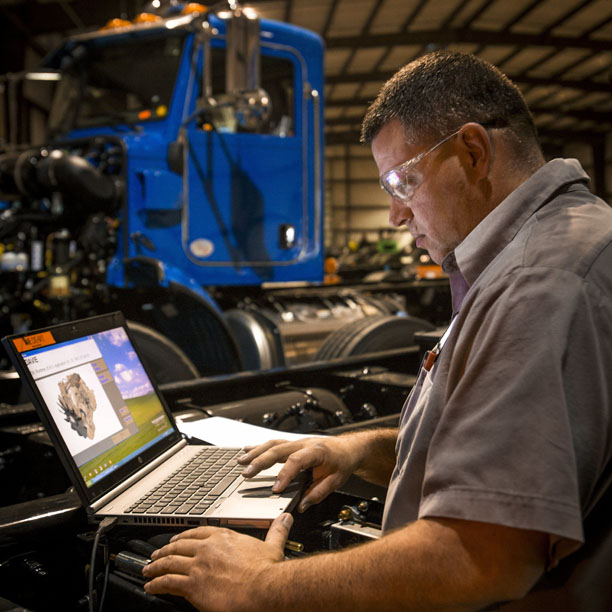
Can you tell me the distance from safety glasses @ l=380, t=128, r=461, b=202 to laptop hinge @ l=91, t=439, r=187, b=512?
0.84 m

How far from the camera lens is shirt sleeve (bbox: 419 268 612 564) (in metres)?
0.78

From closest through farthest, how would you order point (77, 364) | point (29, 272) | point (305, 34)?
1. point (77, 364)
2. point (29, 272)
3. point (305, 34)

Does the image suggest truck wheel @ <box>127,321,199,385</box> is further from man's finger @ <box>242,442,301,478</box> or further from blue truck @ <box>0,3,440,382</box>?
man's finger @ <box>242,442,301,478</box>

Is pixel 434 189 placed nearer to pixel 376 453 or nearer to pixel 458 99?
pixel 458 99

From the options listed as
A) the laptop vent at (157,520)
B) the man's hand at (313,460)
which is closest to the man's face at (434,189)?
the man's hand at (313,460)

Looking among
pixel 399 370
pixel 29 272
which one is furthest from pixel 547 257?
pixel 29 272

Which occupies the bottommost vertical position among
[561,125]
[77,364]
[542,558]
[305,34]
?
[542,558]

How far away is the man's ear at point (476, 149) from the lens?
1.06 m

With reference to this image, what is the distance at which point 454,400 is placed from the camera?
88 cm

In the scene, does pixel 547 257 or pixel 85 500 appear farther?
pixel 85 500

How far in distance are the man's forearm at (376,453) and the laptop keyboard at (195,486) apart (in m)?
0.28

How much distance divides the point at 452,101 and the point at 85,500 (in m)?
1.02

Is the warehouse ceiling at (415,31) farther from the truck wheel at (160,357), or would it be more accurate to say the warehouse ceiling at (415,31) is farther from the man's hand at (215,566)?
the man's hand at (215,566)

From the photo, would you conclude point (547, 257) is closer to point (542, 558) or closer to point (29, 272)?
point (542, 558)
